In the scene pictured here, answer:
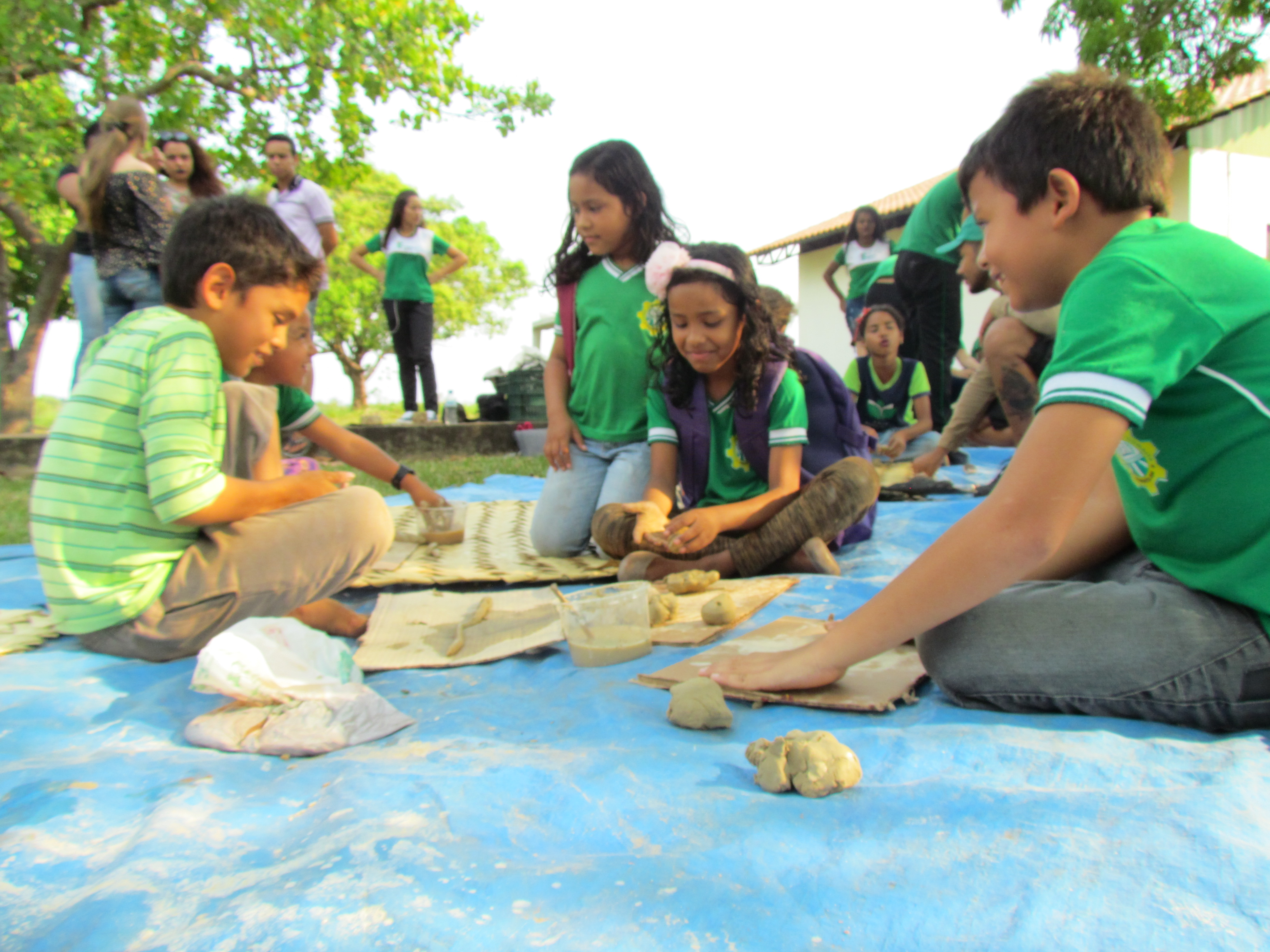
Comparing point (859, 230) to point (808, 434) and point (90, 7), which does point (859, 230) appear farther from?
point (90, 7)

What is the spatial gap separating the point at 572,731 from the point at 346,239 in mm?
25963

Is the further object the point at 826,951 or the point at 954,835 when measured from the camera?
the point at 954,835

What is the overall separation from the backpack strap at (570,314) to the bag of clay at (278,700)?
204 centimetres

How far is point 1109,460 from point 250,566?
183 centimetres

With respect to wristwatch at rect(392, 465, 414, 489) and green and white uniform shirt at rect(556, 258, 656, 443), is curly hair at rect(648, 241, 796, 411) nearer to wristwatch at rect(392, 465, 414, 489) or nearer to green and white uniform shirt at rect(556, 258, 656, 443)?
green and white uniform shirt at rect(556, 258, 656, 443)

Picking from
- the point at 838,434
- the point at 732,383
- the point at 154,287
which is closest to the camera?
the point at 732,383

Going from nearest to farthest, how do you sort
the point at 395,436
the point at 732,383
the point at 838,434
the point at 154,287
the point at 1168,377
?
the point at 1168,377 < the point at 732,383 < the point at 838,434 < the point at 154,287 < the point at 395,436

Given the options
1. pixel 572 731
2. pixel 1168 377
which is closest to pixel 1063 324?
pixel 1168 377

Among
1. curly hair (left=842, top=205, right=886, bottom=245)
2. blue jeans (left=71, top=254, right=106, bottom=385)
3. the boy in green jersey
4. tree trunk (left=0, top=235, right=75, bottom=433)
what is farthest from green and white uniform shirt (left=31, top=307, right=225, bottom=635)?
tree trunk (left=0, top=235, right=75, bottom=433)

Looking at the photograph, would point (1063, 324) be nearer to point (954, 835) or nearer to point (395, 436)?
point (954, 835)

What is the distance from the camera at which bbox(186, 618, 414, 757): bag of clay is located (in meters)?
1.42

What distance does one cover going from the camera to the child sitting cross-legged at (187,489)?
5.99 feet

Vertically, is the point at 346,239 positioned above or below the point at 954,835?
above

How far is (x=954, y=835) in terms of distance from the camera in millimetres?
996
